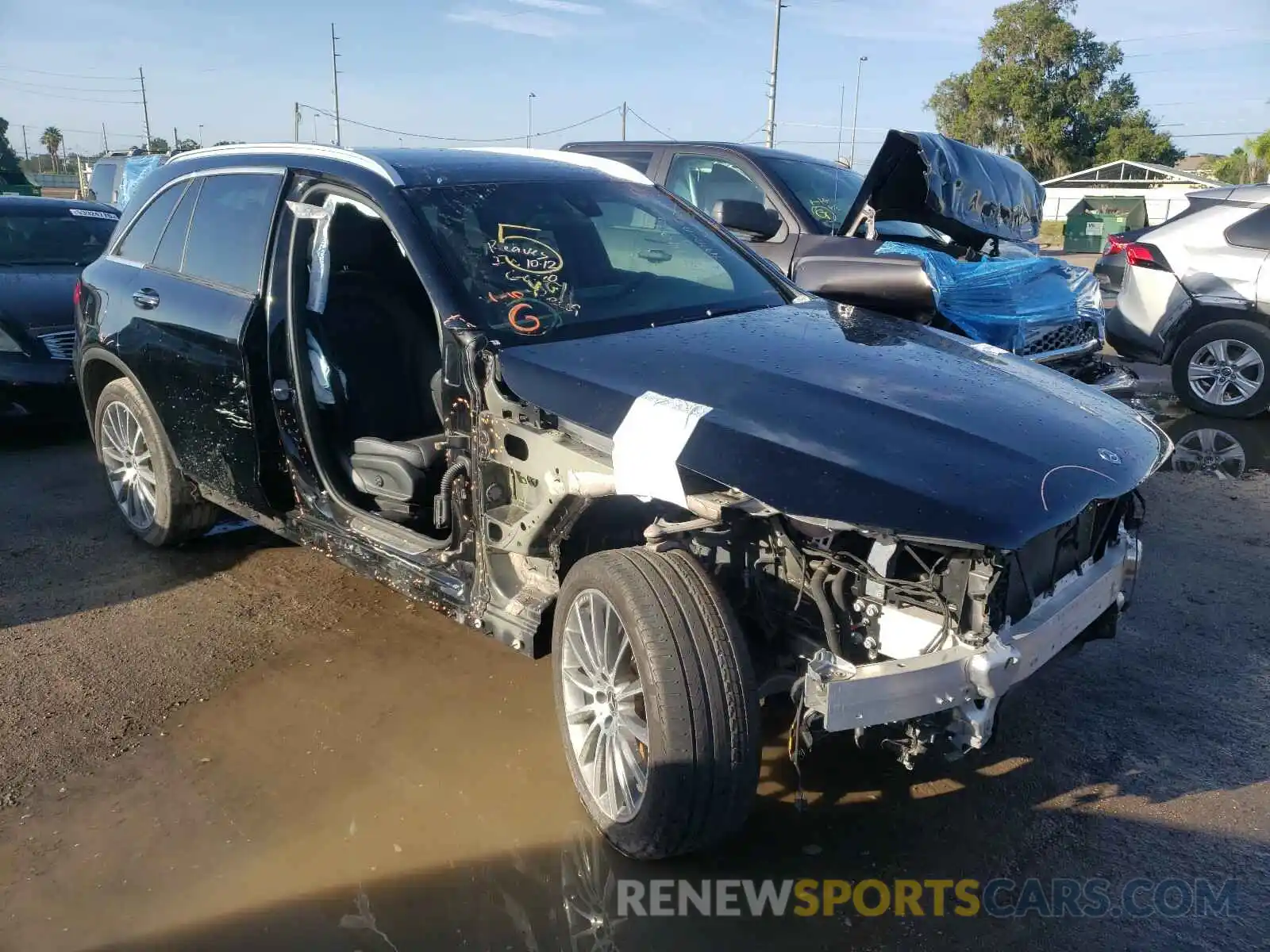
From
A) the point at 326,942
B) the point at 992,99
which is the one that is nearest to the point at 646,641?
the point at 326,942

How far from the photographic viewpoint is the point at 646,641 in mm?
2547

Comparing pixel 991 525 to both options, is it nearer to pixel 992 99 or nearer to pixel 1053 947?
pixel 1053 947

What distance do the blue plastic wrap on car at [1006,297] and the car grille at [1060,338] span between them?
13 mm

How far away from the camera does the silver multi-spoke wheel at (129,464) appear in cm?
489

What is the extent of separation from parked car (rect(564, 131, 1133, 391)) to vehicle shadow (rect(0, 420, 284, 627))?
11.1ft

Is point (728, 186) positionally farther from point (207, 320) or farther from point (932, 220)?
point (207, 320)

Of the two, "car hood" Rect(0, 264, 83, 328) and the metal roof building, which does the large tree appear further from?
"car hood" Rect(0, 264, 83, 328)

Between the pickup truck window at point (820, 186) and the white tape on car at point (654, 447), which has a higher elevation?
the pickup truck window at point (820, 186)

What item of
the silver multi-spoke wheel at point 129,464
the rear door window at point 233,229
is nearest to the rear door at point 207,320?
the rear door window at point 233,229

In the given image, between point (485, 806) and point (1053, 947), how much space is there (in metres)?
1.59

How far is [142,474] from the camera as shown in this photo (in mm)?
4930

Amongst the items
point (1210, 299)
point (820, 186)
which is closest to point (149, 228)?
point (820, 186)

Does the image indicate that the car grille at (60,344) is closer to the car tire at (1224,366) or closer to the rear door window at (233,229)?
the rear door window at (233,229)

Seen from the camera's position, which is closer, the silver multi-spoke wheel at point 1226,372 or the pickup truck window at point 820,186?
the pickup truck window at point 820,186
